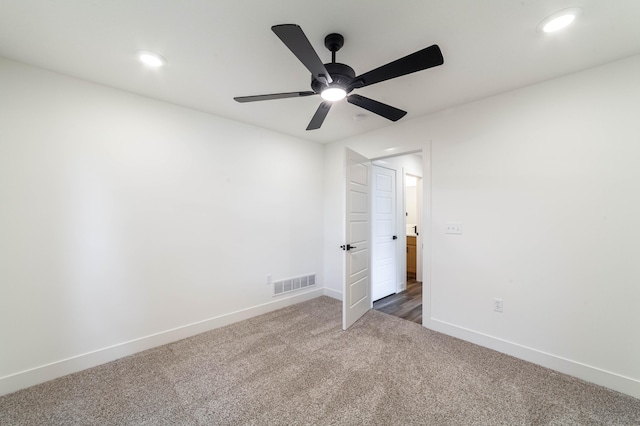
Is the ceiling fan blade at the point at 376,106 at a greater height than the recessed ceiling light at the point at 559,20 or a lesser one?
lesser

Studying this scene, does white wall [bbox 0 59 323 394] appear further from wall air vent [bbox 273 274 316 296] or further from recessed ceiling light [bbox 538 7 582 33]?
recessed ceiling light [bbox 538 7 582 33]

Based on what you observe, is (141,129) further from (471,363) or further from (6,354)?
(471,363)

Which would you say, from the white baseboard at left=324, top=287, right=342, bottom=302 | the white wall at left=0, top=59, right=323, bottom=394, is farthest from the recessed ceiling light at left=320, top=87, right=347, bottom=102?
the white baseboard at left=324, top=287, right=342, bottom=302

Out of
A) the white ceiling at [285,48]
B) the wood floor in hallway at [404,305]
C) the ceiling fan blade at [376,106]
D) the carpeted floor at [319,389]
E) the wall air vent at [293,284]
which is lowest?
the carpeted floor at [319,389]

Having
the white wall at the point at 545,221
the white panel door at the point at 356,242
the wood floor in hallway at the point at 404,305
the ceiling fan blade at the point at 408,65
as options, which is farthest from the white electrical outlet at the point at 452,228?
the ceiling fan blade at the point at 408,65

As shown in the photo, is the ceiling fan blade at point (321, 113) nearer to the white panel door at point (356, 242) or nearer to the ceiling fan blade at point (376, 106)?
the ceiling fan blade at point (376, 106)

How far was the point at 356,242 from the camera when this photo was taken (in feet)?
10.7

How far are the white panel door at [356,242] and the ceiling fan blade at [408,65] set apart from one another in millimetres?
1440

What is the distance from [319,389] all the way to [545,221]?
2447 millimetres

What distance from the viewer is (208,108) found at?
2.92m

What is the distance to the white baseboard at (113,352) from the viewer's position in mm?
1992

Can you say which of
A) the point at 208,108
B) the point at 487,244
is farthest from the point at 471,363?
the point at 208,108

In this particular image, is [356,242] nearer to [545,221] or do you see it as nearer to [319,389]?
[319,389]

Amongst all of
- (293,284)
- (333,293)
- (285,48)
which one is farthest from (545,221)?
(293,284)
